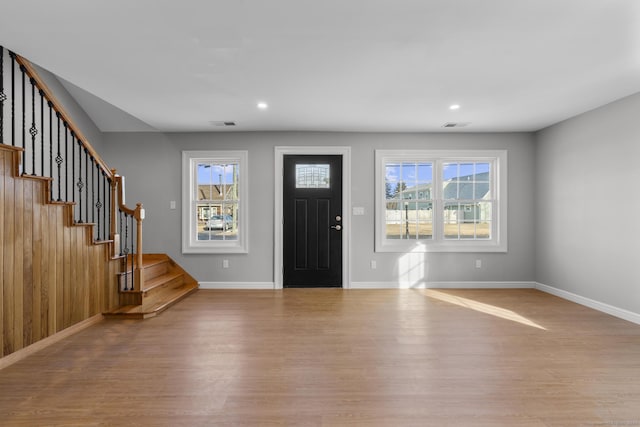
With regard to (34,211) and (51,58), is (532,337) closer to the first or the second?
(34,211)

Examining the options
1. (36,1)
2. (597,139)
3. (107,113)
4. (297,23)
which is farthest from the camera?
(107,113)

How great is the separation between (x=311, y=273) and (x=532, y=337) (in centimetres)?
295

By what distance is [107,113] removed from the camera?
16.0ft

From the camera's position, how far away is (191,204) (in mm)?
5066

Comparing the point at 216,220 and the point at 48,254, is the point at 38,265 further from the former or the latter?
the point at 216,220

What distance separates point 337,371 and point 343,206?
2.98 metres

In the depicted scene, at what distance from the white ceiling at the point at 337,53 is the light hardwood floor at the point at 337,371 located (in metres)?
2.43

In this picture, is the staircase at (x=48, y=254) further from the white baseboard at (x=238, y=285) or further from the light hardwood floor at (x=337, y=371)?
the white baseboard at (x=238, y=285)

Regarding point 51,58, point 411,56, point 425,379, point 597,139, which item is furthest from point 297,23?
point 597,139

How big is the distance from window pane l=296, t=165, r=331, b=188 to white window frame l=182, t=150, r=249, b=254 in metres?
0.82

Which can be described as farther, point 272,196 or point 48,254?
point 272,196

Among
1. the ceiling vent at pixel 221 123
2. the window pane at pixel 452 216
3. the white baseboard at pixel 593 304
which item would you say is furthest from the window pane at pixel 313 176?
the white baseboard at pixel 593 304

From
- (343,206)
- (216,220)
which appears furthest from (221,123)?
(343,206)

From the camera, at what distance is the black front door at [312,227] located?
500cm
